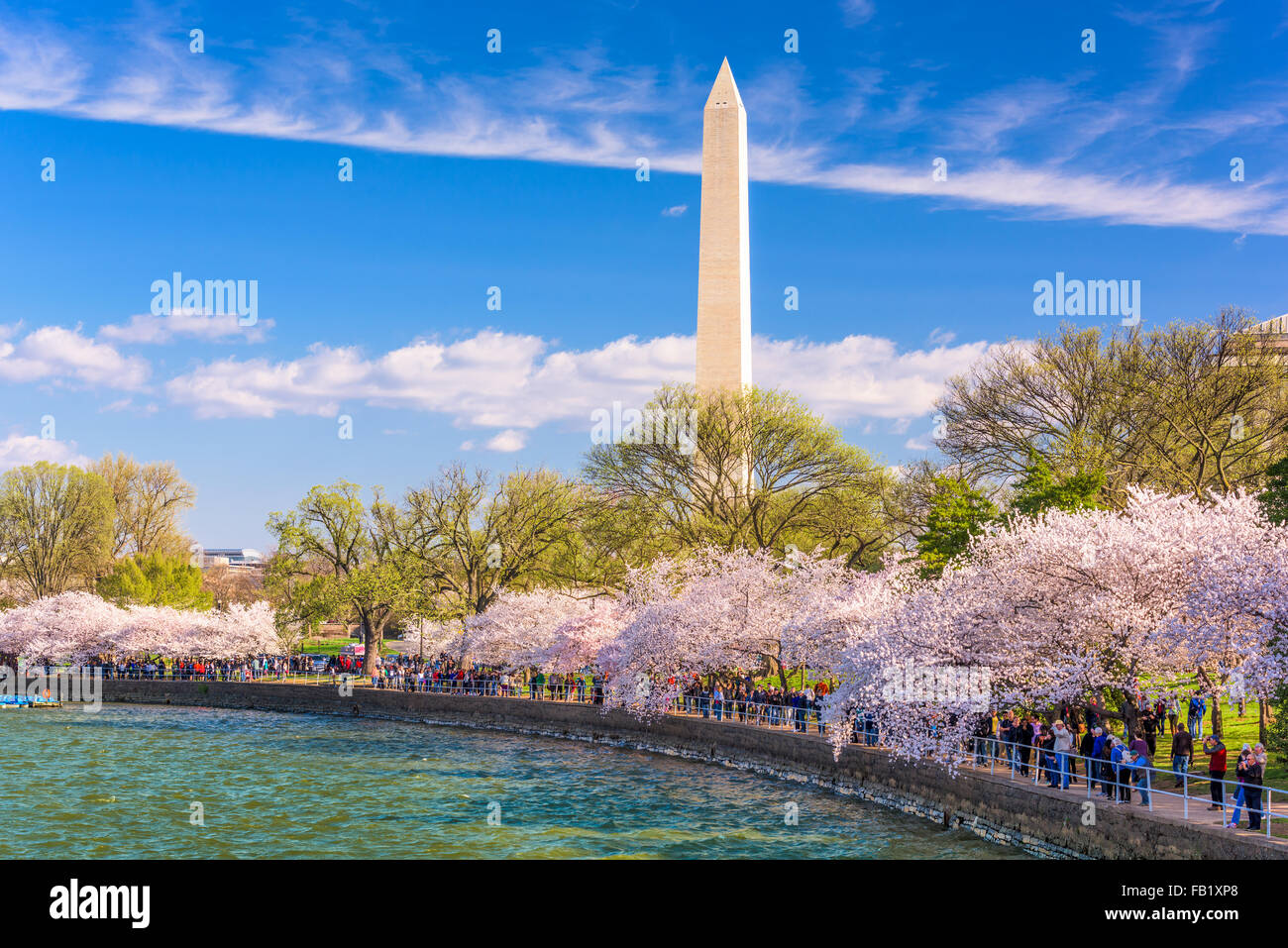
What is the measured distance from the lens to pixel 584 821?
30453 mm

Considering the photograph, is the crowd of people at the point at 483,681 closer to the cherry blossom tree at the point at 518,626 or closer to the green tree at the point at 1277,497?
the cherry blossom tree at the point at 518,626

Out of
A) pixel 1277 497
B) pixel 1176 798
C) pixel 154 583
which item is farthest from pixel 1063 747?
pixel 154 583

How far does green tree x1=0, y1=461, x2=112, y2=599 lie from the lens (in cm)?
8856

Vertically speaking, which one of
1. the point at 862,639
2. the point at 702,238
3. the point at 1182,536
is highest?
the point at 702,238

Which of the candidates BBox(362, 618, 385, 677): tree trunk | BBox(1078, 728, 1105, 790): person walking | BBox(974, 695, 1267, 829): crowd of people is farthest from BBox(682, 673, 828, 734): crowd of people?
BBox(362, 618, 385, 677): tree trunk

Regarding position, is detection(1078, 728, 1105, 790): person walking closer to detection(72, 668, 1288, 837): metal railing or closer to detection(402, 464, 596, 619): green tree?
detection(72, 668, 1288, 837): metal railing

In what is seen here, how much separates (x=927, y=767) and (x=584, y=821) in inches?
370

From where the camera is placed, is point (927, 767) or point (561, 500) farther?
point (561, 500)
